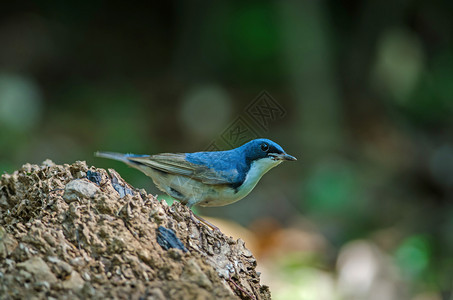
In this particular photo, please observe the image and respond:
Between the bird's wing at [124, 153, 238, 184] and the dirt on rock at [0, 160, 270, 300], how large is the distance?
1.00 m

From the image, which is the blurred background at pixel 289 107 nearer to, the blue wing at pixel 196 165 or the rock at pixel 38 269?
the blue wing at pixel 196 165

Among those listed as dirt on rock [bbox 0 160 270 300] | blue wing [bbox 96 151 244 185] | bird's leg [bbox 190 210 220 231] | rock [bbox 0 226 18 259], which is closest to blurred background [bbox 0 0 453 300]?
blue wing [bbox 96 151 244 185]

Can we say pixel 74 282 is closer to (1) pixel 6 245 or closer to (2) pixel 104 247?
(2) pixel 104 247

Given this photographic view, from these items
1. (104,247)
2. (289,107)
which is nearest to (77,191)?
(104,247)

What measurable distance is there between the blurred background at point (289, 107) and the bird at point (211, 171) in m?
2.40

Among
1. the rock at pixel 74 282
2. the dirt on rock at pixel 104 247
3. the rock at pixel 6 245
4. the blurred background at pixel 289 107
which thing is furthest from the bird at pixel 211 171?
the blurred background at pixel 289 107

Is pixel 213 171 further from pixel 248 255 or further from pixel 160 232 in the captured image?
pixel 160 232

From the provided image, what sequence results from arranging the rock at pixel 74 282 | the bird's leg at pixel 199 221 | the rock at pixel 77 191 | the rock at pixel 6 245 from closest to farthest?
the rock at pixel 74 282
the rock at pixel 6 245
the rock at pixel 77 191
the bird's leg at pixel 199 221

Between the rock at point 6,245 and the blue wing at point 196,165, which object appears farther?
the blue wing at point 196,165

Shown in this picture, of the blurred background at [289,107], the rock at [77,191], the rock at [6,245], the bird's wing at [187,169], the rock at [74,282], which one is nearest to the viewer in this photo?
the rock at [74,282]

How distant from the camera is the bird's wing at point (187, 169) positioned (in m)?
4.54

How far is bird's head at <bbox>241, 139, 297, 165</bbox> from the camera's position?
4621mm

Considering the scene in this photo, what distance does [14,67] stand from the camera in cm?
1303

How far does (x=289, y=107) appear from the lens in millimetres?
12805
